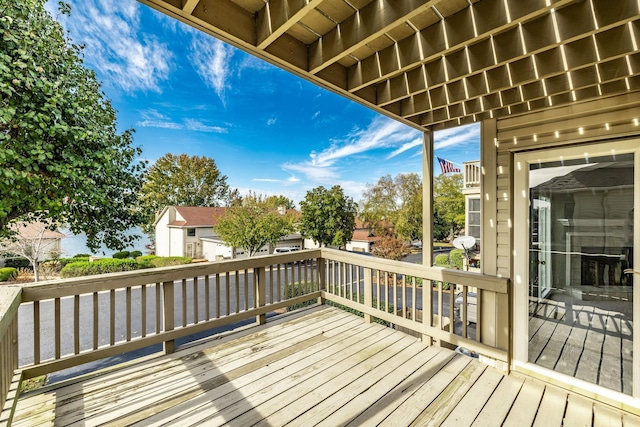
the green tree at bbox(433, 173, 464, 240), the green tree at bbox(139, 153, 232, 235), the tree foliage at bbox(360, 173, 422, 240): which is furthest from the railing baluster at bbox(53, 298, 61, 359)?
the green tree at bbox(139, 153, 232, 235)

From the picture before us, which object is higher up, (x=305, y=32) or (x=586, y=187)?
(x=305, y=32)

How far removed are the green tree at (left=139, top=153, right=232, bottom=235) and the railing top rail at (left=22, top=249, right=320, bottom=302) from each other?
78.9 feet

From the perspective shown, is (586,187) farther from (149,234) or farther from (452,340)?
(149,234)

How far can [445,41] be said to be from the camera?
4.86 ft

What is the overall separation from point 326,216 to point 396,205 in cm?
784

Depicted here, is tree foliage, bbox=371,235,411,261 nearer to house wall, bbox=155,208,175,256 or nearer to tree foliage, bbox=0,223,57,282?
tree foliage, bbox=0,223,57,282

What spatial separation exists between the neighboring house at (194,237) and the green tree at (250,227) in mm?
2238

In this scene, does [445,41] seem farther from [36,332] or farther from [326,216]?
[326,216]

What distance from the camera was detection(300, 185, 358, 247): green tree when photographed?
53.8 ft

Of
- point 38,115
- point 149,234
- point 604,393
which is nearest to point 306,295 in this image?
point 604,393

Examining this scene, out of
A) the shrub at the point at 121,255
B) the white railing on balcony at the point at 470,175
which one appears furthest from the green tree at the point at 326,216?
the shrub at the point at 121,255

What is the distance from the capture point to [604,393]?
203cm

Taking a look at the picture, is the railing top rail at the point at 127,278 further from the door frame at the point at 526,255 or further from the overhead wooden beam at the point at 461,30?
the door frame at the point at 526,255

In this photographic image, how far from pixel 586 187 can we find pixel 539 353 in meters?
1.46
